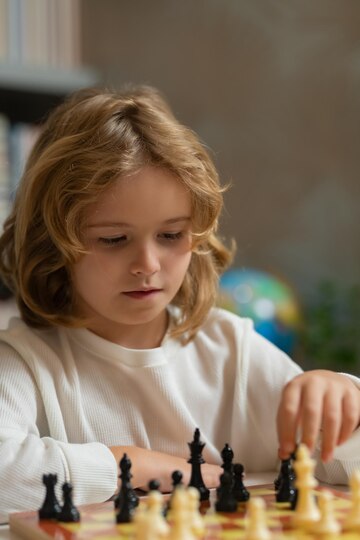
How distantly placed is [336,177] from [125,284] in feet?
6.63

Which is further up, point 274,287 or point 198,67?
point 198,67

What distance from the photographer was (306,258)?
10.7 feet

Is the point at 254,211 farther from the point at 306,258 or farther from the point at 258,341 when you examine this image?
the point at 258,341

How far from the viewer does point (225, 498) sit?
37.9 inches

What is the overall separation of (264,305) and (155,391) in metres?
1.57

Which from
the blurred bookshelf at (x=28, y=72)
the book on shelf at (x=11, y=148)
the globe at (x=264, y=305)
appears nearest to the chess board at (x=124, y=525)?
the globe at (x=264, y=305)

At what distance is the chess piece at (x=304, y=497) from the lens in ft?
2.88

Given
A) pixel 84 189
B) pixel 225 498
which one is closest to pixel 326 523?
pixel 225 498

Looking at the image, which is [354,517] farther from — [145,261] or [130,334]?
[130,334]

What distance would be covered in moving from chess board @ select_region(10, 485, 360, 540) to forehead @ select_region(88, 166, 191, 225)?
413 millimetres

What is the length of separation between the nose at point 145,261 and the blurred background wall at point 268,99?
1989mm

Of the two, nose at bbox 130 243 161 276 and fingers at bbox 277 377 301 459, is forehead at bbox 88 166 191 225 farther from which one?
fingers at bbox 277 377 301 459

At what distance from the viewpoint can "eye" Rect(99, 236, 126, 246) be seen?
125cm

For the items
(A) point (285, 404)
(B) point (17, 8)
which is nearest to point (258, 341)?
(A) point (285, 404)
